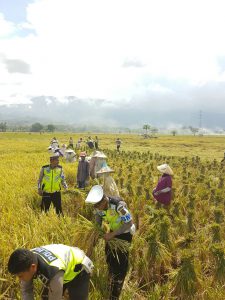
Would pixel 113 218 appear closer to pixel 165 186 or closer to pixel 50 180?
pixel 50 180

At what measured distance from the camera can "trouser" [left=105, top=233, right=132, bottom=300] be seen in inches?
160

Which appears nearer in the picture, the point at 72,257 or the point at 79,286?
the point at 72,257

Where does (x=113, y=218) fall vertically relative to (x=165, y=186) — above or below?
above

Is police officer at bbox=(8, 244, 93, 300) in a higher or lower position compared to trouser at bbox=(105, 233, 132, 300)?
higher

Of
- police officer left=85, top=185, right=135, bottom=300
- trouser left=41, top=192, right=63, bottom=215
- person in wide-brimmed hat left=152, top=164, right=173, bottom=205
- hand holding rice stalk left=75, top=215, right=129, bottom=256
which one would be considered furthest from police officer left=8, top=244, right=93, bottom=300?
person in wide-brimmed hat left=152, top=164, right=173, bottom=205

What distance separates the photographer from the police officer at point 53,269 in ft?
8.22

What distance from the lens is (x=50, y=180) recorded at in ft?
22.1

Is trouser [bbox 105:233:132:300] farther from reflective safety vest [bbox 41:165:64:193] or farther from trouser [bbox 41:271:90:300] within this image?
reflective safety vest [bbox 41:165:64:193]

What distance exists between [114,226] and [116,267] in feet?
2.05

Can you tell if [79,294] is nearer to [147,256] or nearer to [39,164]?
[147,256]

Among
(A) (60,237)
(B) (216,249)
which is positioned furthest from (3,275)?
(B) (216,249)

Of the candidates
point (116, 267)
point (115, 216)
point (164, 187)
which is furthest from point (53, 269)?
point (164, 187)

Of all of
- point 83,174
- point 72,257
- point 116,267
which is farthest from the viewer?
point 83,174

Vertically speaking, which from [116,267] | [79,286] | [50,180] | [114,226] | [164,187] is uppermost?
[50,180]
